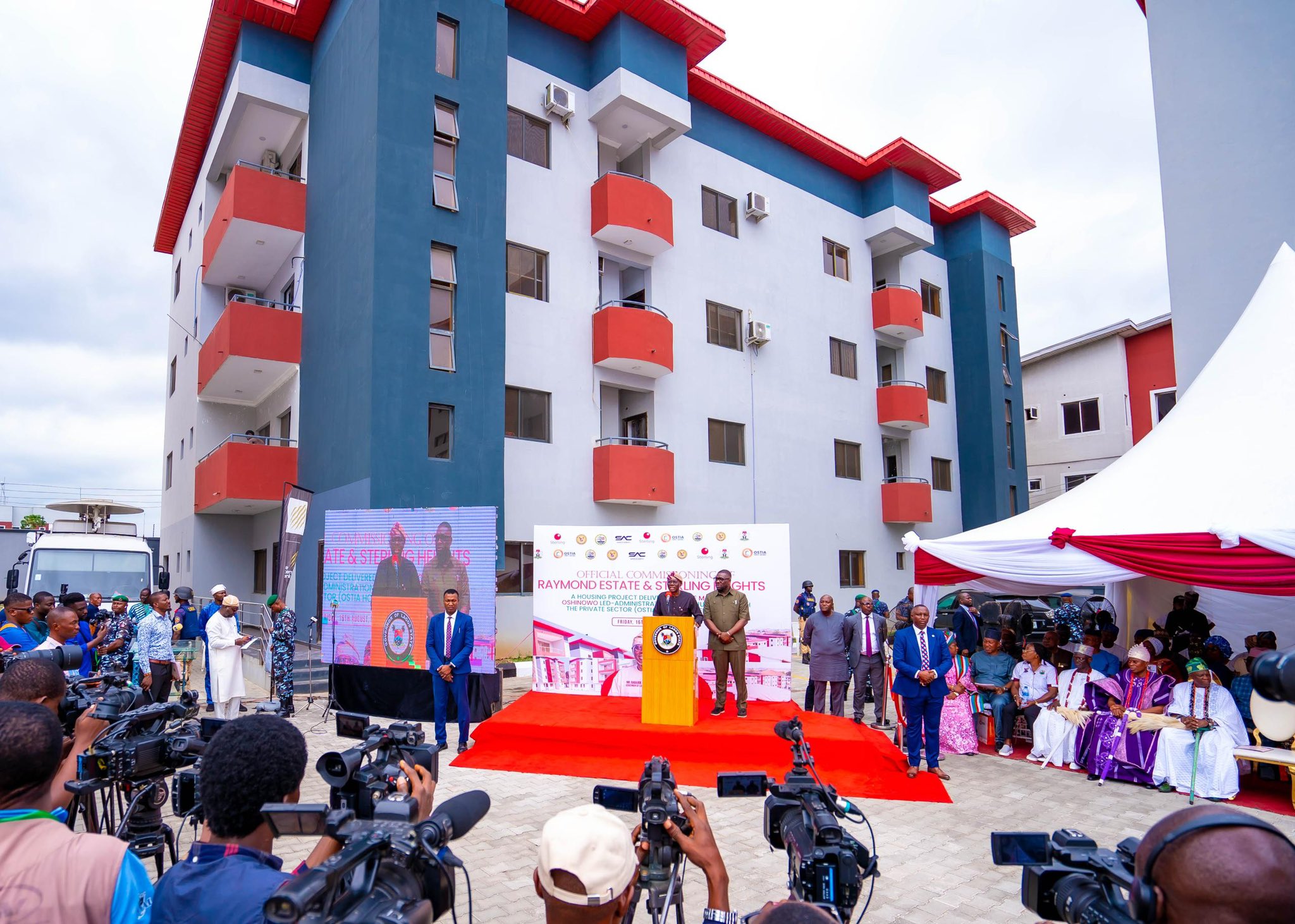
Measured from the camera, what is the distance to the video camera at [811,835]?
2.30 m

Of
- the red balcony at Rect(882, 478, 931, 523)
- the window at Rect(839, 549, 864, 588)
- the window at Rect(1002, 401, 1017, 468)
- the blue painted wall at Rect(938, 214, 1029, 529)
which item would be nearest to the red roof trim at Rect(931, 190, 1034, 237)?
the blue painted wall at Rect(938, 214, 1029, 529)

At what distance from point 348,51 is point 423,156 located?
9.71 ft

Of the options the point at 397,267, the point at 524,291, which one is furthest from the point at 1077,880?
the point at 524,291

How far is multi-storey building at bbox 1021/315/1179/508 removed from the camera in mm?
27250

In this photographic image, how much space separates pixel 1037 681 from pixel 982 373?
19429 millimetres

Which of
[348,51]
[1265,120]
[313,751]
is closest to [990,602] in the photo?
[1265,120]

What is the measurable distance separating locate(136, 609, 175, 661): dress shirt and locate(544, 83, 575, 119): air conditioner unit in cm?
1336

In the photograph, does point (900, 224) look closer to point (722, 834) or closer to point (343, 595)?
point (343, 595)

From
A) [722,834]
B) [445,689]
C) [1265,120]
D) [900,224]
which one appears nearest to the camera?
[722,834]

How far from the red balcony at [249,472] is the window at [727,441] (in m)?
9.80

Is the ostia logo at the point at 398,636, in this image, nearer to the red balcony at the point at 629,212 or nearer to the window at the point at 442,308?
the window at the point at 442,308

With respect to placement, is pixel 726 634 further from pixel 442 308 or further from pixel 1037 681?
pixel 442 308

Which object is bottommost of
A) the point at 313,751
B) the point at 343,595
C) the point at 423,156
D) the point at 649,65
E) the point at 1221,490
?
the point at 313,751

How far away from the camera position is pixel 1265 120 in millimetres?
11766
